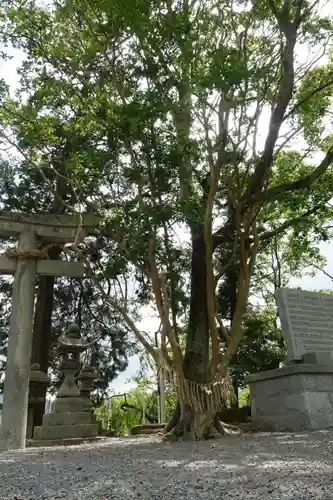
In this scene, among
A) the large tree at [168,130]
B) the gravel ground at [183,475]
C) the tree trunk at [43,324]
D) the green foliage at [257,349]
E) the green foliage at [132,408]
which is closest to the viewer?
the gravel ground at [183,475]

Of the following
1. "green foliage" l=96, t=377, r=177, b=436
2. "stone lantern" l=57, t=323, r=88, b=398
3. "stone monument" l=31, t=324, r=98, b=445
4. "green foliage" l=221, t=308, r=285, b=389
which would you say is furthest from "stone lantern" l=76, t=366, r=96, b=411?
"green foliage" l=96, t=377, r=177, b=436

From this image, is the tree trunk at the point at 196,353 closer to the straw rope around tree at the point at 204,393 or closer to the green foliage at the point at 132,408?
the straw rope around tree at the point at 204,393

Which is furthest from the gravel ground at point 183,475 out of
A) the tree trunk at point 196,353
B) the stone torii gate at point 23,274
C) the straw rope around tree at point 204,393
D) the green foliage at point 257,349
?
the green foliage at point 257,349

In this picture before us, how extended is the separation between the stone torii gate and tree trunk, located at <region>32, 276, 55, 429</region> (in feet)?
12.3

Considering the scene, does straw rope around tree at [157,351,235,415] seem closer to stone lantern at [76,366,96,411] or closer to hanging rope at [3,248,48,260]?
hanging rope at [3,248,48,260]

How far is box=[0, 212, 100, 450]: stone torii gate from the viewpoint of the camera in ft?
19.6

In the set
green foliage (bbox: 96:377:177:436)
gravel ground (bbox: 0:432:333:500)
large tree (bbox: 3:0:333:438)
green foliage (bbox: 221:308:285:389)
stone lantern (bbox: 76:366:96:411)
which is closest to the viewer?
gravel ground (bbox: 0:432:333:500)

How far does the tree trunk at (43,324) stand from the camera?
10078mm

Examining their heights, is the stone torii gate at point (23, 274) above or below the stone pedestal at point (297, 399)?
above

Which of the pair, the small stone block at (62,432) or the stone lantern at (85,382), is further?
the stone lantern at (85,382)

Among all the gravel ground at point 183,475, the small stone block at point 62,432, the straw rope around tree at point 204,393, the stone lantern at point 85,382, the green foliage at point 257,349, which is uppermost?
the green foliage at point 257,349

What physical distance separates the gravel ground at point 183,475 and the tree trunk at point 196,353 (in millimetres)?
1291

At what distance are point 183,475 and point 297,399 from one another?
3.59 metres

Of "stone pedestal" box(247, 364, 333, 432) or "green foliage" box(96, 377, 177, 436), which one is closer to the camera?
"stone pedestal" box(247, 364, 333, 432)
